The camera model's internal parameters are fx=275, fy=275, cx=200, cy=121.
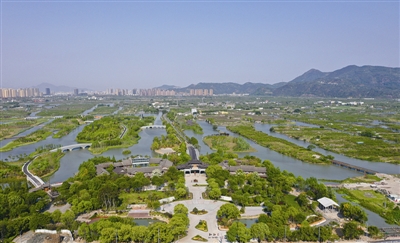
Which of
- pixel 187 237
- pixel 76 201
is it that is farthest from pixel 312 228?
pixel 76 201

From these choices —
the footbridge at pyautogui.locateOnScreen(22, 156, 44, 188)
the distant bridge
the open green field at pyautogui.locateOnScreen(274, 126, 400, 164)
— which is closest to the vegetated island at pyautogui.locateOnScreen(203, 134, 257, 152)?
the distant bridge

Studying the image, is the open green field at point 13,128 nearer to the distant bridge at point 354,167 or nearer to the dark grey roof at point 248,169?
the dark grey roof at point 248,169

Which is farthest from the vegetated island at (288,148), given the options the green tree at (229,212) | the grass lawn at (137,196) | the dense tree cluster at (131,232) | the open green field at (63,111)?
the open green field at (63,111)

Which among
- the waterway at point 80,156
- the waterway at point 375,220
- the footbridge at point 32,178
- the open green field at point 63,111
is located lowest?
the waterway at point 80,156

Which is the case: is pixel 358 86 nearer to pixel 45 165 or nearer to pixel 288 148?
pixel 288 148

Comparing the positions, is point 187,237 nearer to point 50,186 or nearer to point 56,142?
point 50,186

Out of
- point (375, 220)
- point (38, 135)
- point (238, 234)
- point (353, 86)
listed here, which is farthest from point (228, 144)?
point (353, 86)

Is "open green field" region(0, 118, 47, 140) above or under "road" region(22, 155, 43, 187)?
above

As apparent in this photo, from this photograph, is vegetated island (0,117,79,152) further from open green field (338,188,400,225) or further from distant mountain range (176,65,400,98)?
distant mountain range (176,65,400,98)
